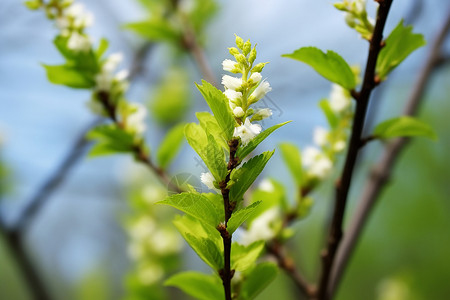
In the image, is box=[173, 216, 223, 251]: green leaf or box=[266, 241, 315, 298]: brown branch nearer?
box=[173, 216, 223, 251]: green leaf

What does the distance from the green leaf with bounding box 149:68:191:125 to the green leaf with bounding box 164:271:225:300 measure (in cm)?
270

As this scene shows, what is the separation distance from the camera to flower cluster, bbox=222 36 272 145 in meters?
0.67

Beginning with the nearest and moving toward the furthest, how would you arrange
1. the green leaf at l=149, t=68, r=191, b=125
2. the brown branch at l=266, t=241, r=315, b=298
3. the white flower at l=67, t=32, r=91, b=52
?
the white flower at l=67, t=32, r=91, b=52, the brown branch at l=266, t=241, r=315, b=298, the green leaf at l=149, t=68, r=191, b=125

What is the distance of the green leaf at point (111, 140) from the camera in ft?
3.94

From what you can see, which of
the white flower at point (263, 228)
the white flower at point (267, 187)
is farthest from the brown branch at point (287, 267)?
the white flower at point (267, 187)

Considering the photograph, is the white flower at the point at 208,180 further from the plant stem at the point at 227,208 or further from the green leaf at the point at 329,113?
the green leaf at the point at 329,113

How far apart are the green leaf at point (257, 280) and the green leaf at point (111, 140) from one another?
0.57m

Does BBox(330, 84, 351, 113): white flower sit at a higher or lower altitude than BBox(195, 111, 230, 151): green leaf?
lower

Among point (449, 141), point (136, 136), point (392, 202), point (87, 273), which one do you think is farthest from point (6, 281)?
point (136, 136)

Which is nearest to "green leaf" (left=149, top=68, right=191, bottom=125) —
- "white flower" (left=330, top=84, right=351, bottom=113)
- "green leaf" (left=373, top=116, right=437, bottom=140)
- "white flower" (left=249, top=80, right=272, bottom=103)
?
"white flower" (left=330, top=84, right=351, bottom=113)

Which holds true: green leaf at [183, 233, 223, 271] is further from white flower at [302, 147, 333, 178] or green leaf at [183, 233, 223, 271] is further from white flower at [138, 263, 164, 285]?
white flower at [138, 263, 164, 285]

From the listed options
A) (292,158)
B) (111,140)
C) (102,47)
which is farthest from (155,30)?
(292,158)

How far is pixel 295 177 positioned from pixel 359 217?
1.09 feet

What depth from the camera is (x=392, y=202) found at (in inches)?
297
